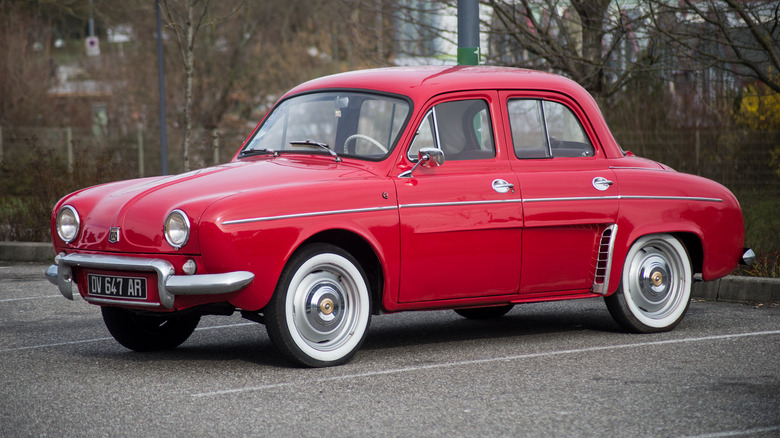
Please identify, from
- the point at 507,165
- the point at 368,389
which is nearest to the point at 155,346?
the point at 368,389

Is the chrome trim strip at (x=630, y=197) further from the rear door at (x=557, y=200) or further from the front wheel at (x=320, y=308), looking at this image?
the front wheel at (x=320, y=308)

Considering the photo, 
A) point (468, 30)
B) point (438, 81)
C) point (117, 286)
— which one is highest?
point (468, 30)

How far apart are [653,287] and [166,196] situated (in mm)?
3519

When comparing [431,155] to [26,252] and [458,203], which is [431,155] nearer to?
[458,203]

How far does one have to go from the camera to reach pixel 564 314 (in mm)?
8578

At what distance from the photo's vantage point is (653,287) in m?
7.43

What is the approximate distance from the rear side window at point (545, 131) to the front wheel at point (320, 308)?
1571mm

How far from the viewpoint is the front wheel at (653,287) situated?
731 cm

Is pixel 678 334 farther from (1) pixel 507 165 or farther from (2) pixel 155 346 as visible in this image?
(2) pixel 155 346

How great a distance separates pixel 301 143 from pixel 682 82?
42.8 ft

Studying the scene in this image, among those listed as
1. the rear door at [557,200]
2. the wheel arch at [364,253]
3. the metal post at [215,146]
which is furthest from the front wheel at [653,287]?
the metal post at [215,146]

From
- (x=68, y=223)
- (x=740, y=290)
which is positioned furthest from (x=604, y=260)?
(x=68, y=223)

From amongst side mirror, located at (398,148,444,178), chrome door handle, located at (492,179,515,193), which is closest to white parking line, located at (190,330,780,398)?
chrome door handle, located at (492,179,515,193)

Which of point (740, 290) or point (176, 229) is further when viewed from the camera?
point (740, 290)
